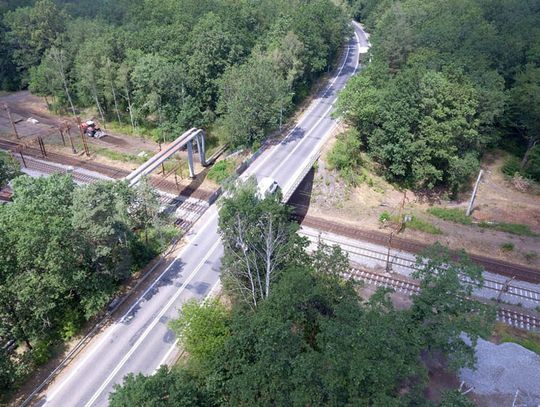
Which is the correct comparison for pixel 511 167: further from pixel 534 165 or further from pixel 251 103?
pixel 251 103

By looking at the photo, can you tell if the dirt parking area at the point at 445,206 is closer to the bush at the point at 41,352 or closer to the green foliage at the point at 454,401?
the green foliage at the point at 454,401

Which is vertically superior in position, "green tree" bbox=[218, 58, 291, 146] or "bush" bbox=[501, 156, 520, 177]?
"green tree" bbox=[218, 58, 291, 146]

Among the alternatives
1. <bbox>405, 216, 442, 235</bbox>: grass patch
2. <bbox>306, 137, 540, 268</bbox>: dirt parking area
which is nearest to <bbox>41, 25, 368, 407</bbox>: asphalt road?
<bbox>306, 137, 540, 268</bbox>: dirt parking area

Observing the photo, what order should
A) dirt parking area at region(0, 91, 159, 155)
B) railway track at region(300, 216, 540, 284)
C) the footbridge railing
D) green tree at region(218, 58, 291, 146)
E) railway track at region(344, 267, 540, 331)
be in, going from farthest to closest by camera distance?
dirt parking area at region(0, 91, 159, 155) → green tree at region(218, 58, 291, 146) → the footbridge railing → railway track at region(300, 216, 540, 284) → railway track at region(344, 267, 540, 331)

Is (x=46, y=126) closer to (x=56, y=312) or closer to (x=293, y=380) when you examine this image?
(x=56, y=312)

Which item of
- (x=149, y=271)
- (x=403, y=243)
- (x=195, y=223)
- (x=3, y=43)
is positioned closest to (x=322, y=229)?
(x=403, y=243)

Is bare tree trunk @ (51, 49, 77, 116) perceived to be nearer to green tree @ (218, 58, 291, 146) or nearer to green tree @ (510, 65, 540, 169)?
green tree @ (218, 58, 291, 146)

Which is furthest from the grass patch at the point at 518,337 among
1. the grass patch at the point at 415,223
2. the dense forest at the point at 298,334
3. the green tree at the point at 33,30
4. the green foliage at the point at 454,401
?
the green tree at the point at 33,30
